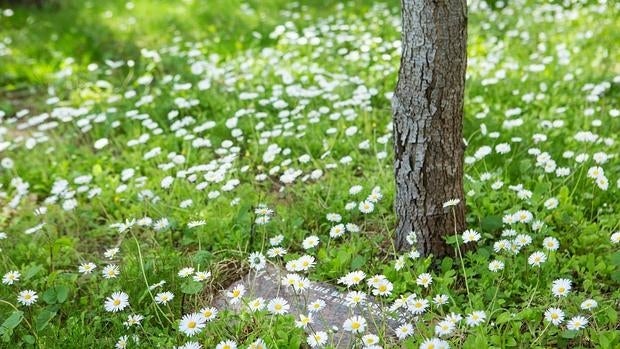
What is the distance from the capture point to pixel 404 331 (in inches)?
102

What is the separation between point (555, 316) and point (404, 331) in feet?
1.73

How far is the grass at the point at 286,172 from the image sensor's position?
2924 mm

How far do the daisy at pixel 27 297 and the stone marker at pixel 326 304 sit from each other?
75 centimetres

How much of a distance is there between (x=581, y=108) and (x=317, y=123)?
1.62 meters

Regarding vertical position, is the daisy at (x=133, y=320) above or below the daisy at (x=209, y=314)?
below

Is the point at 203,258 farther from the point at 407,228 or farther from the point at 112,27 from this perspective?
the point at 112,27

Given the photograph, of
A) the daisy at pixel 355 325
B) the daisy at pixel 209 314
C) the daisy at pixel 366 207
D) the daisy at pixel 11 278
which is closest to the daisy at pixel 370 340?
the daisy at pixel 355 325

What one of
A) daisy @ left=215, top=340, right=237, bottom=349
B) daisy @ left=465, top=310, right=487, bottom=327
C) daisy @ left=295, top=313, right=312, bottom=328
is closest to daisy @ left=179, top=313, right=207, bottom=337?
daisy @ left=215, top=340, right=237, bottom=349

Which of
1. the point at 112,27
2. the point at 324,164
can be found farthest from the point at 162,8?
the point at 324,164

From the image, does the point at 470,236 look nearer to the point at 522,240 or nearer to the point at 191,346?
the point at 522,240

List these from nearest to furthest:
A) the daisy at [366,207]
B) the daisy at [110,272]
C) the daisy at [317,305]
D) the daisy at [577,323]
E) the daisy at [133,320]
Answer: the daisy at [577,323], the daisy at [317,305], the daisy at [133,320], the daisy at [110,272], the daisy at [366,207]

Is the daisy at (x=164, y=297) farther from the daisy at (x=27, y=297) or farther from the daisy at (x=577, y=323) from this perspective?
the daisy at (x=577, y=323)

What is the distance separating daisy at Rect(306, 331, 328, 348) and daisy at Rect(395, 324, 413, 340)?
259 millimetres

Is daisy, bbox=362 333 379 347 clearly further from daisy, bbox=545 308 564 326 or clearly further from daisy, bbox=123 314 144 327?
daisy, bbox=123 314 144 327
